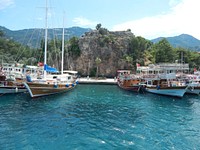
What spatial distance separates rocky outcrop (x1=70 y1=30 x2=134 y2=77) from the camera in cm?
7088

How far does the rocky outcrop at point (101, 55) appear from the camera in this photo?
233 feet

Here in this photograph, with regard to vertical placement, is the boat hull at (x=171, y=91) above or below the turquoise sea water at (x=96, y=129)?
above

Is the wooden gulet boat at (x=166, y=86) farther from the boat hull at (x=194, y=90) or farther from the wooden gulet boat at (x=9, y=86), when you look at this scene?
the wooden gulet boat at (x=9, y=86)

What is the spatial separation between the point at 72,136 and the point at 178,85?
25657 mm

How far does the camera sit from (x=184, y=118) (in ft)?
57.2

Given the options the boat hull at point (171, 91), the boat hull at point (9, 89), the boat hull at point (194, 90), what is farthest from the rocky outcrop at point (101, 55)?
the boat hull at point (9, 89)

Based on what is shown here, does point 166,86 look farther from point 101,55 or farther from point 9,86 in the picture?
point 101,55

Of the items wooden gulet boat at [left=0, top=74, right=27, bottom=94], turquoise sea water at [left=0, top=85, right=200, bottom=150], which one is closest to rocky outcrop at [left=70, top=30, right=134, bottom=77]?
wooden gulet boat at [left=0, top=74, right=27, bottom=94]

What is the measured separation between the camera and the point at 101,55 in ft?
237

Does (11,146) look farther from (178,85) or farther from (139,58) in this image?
(139,58)

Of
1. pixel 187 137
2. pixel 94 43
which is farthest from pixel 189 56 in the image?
pixel 187 137

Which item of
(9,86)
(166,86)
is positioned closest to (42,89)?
(9,86)

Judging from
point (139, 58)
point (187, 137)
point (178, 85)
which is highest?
point (139, 58)

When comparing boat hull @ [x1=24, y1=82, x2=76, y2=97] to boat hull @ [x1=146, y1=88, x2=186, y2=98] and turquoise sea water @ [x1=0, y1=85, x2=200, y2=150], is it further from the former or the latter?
boat hull @ [x1=146, y1=88, x2=186, y2=98]
